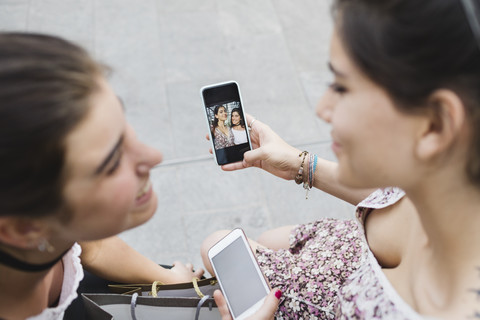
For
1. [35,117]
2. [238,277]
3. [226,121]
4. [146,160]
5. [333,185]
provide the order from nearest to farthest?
[35,117] < [146,160] < [238,277] < [333,185] < [226,121]

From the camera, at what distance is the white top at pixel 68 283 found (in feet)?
4.31

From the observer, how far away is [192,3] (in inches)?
148

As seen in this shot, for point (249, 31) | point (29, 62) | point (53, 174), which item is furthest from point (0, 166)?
point (249, 31)

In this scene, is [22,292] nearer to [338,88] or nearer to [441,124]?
[338,88]

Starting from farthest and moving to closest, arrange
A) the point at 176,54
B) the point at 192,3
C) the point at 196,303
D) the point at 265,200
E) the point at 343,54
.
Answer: the point at 192,3 → the point at 176,54 → the point at 265,200 → the point at 196,303 → the point at 343,54

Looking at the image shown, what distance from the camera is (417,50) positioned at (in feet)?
3.09

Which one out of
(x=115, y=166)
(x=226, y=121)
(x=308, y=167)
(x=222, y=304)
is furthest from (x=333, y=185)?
(x=115, y=166)

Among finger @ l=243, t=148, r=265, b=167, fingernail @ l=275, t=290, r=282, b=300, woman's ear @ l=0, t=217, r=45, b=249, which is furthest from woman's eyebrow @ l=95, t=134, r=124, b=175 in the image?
finger @ l=243, t=148, r=265, b=167

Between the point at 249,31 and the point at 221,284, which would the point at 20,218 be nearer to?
the point at 221,284

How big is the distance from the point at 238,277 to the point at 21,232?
2.37 feet

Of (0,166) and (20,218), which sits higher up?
(0,166)

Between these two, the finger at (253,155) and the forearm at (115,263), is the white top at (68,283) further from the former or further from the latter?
the finger at (253,155)

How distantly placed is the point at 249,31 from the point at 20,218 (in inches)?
111

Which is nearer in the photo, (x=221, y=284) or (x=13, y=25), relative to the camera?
(x=221, y=284)
